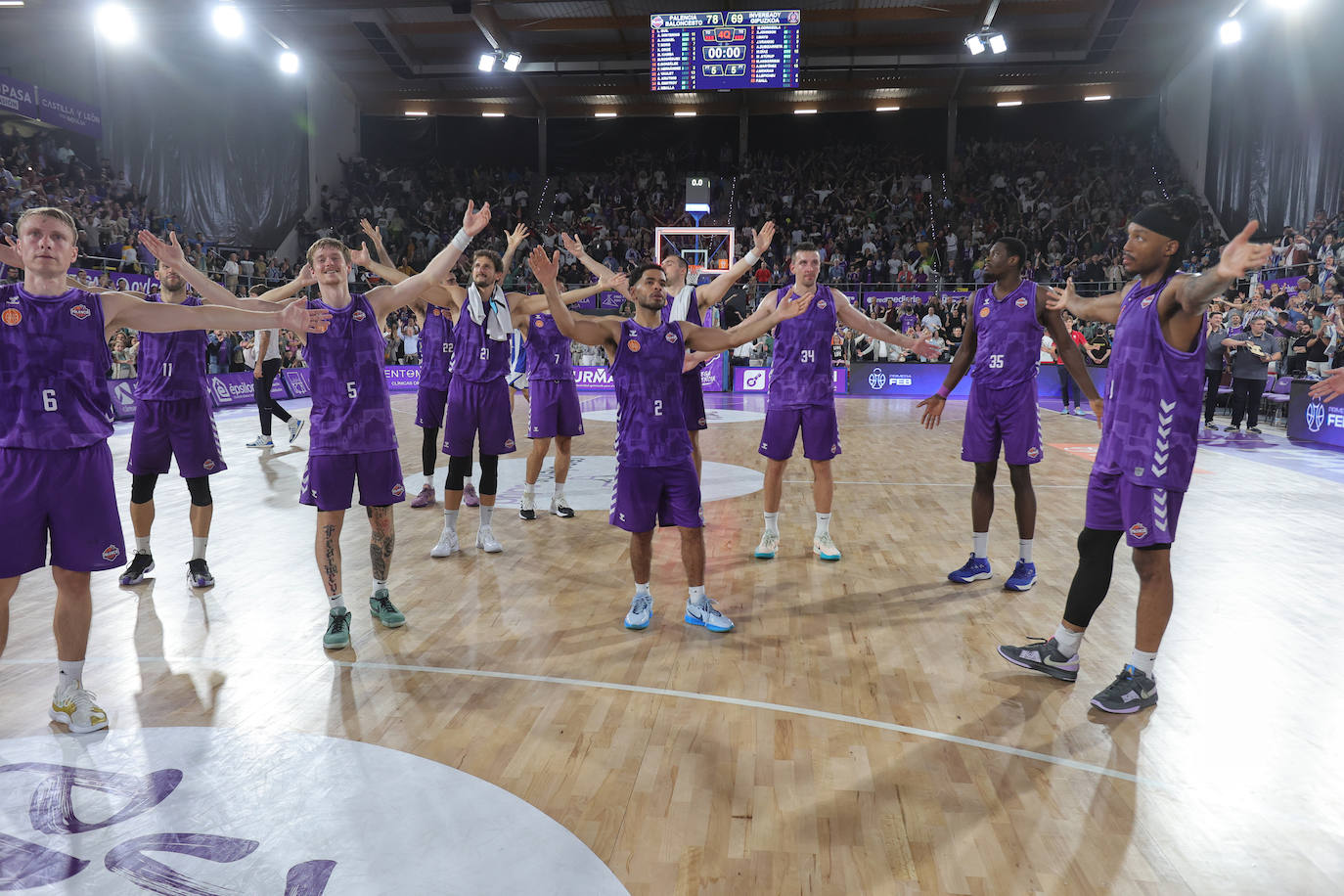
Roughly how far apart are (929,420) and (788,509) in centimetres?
219

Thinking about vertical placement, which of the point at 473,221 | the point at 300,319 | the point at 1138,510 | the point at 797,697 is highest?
the point at 473,221

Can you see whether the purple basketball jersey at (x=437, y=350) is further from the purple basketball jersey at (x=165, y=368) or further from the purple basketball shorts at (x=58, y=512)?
the purple basketball shorts at (x=58, y=512)

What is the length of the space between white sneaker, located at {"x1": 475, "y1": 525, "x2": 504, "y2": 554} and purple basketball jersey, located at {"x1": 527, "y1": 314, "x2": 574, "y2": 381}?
1.42m

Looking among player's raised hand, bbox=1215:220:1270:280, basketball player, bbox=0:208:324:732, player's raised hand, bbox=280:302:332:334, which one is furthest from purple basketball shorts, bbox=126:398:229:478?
player's raised hand, bbox=1215:220:1270:280

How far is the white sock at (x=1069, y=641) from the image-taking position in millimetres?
3748

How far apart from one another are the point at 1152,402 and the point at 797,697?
1.89m

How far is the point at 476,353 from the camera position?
5.81 metres

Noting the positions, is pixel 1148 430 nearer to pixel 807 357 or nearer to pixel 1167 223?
pixel 1167 223

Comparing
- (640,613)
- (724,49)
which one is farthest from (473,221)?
(724,49)

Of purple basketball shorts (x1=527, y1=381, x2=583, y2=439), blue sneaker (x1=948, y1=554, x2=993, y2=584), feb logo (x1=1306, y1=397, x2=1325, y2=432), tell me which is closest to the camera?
blue sneaker (x1=948, y1=554, x2=993, y2=584)

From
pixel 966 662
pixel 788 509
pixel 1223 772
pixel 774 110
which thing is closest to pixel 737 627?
pixel 966 662

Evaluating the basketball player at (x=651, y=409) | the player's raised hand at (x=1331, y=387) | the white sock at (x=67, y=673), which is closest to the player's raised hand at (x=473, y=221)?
the basketball player at (x=651, y=409)

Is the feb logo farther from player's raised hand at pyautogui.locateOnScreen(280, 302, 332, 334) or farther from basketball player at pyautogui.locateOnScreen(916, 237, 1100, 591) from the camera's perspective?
player's raised hand at pyautogui.locateOnScreen(280, 302, 332, 334)

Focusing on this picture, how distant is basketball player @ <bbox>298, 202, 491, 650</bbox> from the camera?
4.07 m
